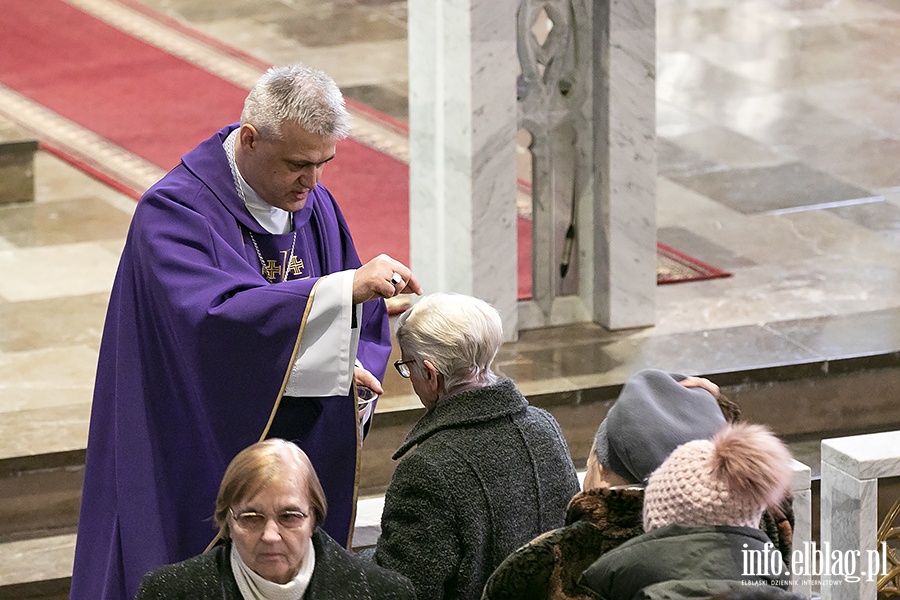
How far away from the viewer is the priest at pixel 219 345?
3.67m

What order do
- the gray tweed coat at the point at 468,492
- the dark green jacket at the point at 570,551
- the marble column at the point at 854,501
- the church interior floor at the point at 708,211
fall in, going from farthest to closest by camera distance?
1. the church interior floor at the point at 708,211
2. the marble column at the point at 854,501
3. the gray tweed coat at the point at 468,492
4. the dark green jacket at the point at 570,551

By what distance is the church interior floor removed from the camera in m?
5.95

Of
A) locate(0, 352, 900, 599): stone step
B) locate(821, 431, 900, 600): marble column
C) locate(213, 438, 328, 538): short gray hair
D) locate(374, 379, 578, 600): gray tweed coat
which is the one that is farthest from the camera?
locate(0, 352, 900, 599): stone step

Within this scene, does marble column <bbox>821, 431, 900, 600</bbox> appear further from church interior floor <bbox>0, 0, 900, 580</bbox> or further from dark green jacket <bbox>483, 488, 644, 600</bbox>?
church interior floor <bbox>0, 0, 900, 580</bbox>

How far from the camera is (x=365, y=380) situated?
399 centimetres

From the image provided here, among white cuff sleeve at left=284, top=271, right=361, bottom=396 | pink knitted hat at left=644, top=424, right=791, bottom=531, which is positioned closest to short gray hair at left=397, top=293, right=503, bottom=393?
white cuff sleeve at left=284, top=271, right=361, bottom=396

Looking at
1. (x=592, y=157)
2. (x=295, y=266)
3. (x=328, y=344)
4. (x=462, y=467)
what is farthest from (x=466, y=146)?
(x=462, y=467)

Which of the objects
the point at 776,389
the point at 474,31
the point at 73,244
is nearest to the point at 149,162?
the point at 73,244

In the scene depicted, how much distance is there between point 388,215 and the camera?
762 cm

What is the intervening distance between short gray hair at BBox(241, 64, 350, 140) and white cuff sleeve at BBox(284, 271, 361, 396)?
1.15ft

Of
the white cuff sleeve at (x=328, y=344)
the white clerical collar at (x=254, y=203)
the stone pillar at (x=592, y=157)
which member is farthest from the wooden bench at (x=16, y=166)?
the white cuff sleeve at (x=328, y=344)

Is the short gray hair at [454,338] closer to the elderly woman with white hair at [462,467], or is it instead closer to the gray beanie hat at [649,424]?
the elderly woman with white hair at [462,467]

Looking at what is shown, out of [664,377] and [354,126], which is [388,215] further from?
[664,377]

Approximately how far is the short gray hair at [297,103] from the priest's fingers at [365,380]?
617 millimetres
